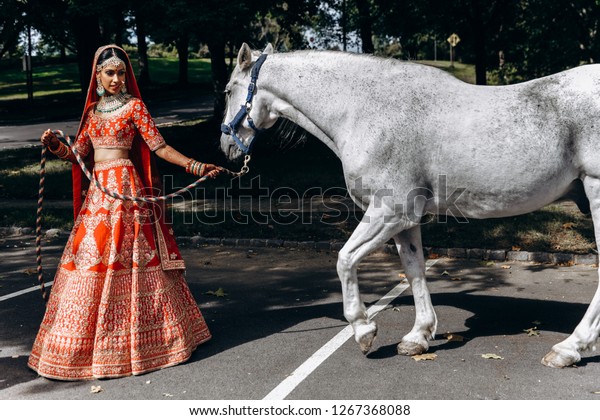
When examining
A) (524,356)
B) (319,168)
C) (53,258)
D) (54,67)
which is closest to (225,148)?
(524,356)

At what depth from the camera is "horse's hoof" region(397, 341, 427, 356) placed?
18.8 feet

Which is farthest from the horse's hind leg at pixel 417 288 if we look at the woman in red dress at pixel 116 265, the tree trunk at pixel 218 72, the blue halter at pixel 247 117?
the tree trunk at pixel 218 72

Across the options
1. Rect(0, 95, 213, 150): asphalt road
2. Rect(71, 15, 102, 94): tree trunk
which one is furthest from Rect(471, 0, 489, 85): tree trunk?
Rect(71, 15, 102, 94): tree trunk

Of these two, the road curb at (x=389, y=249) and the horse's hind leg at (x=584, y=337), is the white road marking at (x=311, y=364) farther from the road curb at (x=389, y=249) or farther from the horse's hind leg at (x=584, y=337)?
the road curb at (x=389, y=249)

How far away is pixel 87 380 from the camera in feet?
17.7

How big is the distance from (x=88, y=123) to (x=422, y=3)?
18.4 m

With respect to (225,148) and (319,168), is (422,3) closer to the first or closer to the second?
(319,168)

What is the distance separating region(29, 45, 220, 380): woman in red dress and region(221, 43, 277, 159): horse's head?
38 cm

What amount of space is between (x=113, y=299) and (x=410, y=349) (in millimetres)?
2378

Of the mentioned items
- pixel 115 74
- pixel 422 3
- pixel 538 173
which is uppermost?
pixel 422 3

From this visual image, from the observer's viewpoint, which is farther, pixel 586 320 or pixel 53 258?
pixel 53 258

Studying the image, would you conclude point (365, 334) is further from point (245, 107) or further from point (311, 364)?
point (245, 107)

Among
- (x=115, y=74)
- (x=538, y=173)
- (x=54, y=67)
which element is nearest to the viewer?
(x=538, y=173)

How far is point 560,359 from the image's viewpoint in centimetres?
531
